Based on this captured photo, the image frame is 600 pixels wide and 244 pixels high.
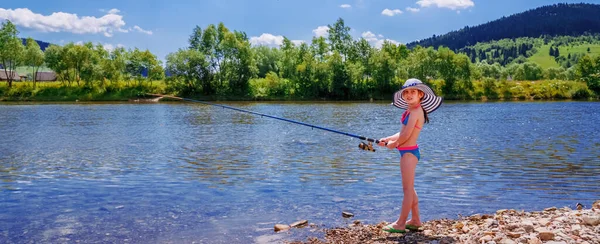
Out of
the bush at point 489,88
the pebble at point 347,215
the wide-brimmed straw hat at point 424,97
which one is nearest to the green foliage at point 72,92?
the bush at point 489,88

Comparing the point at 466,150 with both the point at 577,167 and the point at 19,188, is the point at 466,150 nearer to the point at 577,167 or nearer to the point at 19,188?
the point at 577,167

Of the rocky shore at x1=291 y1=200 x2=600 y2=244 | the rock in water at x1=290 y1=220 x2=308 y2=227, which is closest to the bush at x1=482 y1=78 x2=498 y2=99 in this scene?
the rocky shore at x1=291 y1=200 x2=600 y2=244

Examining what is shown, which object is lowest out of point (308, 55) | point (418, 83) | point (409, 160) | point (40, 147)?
point (40, 147)

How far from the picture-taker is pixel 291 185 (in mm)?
14086

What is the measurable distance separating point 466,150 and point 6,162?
1964cm

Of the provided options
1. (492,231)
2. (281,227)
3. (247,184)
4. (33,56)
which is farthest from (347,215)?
(33,56)

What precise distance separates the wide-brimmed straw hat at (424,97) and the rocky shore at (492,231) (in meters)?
2.18

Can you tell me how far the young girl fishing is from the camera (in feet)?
26.3

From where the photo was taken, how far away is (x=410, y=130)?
26.1 ft

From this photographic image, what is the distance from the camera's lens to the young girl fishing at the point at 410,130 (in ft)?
26.3

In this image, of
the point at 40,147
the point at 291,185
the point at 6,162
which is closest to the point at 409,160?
the point at 291,185

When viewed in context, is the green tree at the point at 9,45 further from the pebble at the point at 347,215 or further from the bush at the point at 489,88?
the pebble at the point at 347,215

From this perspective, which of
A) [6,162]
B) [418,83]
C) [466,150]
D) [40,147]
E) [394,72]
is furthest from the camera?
[394,72]

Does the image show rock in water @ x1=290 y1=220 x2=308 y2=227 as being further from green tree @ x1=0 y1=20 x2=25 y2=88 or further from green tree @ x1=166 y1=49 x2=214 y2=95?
green tree @ x1=0 y1=20 x2=25 y2=88
